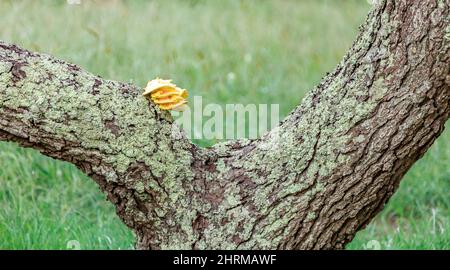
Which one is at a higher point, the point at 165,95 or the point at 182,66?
the point at 182,66

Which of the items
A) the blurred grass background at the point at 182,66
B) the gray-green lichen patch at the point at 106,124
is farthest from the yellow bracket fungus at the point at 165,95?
the blurred grass background at the point at 182,66

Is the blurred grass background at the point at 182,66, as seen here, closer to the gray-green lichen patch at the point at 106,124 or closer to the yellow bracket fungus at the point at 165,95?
the gray-green lichen patch at the point at 106,124

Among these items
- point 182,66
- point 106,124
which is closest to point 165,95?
point 106,124

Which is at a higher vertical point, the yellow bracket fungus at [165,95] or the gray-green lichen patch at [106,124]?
the yellow bracket fungus at [165,95]

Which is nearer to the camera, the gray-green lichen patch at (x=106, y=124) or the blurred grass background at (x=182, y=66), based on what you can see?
the gray-green lichen patch at (x=106, y=124)

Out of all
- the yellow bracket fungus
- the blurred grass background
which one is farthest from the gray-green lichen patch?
the blurred grass background

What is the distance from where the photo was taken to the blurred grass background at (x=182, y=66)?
Answer: 123 inches

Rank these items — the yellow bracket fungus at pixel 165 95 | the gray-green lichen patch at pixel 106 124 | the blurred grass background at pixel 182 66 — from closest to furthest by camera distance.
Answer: the gray-green lichen patch at pixel 106 124 → the yellow bracket fungus at pixel 165 95 → the blurred grass background at pixel 182 66

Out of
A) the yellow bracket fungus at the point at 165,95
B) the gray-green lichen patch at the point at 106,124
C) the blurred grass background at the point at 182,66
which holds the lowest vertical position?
the gray-green lichen patch at the point at 106,124

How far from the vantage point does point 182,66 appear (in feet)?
15.1

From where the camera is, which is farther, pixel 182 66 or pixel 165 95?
pixel 182 66

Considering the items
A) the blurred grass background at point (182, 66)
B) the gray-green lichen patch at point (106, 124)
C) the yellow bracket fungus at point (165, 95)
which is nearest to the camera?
the gray-green lichen patch at point (106, 124)

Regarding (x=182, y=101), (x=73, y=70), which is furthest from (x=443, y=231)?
(x=73, y=70)

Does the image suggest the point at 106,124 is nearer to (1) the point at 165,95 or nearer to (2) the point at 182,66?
(1) the point at 165,95
